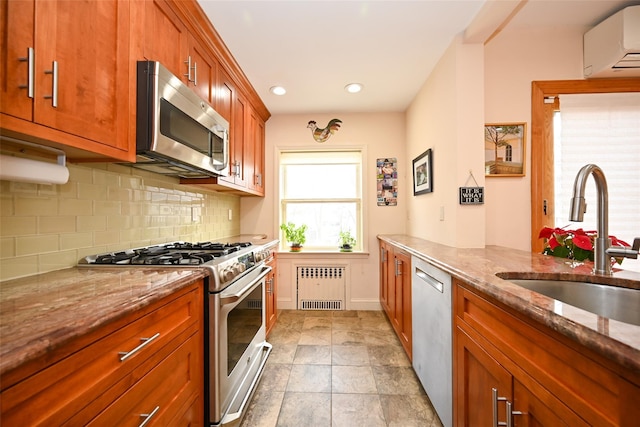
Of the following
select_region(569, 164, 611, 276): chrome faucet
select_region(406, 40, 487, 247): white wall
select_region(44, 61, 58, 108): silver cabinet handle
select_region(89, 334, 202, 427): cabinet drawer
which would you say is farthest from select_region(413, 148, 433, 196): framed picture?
select_region(44, 61, 58, 108): silver cabinet handle

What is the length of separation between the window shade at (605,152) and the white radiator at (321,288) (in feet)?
7.31

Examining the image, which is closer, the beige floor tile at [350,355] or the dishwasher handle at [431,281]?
the dishwasher handle at [431,281]

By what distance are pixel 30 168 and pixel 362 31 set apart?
197cm

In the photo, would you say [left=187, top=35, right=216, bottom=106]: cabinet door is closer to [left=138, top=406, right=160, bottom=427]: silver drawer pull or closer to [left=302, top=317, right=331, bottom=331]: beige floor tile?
[left=138, top=406, right=160, bottom=427]: silver drawer pull

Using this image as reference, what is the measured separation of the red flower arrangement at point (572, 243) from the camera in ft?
4.48

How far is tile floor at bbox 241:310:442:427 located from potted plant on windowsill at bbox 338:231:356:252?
37.1 inches

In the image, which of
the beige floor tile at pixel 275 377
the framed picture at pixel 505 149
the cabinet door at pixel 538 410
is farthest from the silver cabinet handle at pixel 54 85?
the framed picture at pixel 505 149

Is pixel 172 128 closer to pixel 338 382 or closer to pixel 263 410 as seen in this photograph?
pixel 263 410

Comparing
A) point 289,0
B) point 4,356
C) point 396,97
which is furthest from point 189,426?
point 396,97

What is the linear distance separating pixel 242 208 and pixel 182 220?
1.34 meters

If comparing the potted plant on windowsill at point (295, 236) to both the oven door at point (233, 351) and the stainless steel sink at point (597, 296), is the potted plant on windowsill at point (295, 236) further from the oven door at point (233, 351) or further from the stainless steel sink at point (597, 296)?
the stainless steel sink at point (597, 296)

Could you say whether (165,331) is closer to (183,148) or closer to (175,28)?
(183,148)

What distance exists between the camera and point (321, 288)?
3332 mm

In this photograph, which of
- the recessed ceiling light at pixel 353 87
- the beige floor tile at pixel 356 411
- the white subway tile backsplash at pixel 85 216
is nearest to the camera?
the white subway tile backsplash at pixel 85 216
